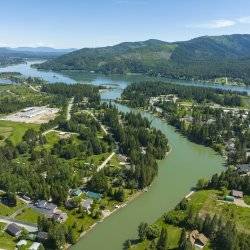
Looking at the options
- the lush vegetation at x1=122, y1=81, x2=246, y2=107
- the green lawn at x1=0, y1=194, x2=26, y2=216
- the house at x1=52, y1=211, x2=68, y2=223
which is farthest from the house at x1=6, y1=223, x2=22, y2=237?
the lush vegetation at x1=122, y1=81, x2=246, y2=107

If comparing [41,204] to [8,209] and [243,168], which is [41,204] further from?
[243,168]

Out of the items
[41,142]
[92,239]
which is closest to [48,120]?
[41,142]

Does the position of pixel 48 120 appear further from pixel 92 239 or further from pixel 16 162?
pixel 92 239

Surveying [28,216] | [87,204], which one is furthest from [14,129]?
[28,216]

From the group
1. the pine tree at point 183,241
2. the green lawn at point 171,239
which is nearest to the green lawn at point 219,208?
the green lawn at point 171,239

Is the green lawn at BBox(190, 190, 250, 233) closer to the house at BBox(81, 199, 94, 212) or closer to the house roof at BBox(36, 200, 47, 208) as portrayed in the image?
the house at BBox(81, 199, 94, 212)

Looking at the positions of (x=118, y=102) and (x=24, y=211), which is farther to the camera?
(x=118, y=102)
